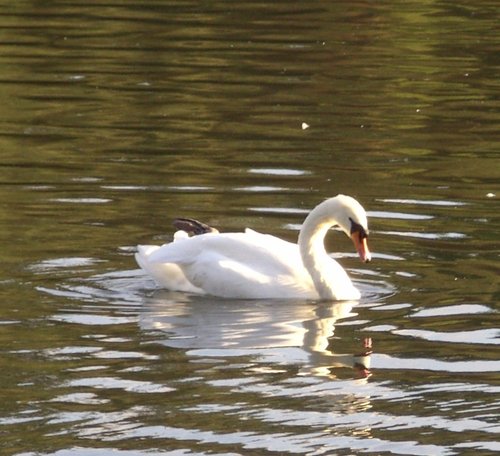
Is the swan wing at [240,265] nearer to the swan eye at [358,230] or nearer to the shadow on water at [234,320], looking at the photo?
the shadow on water at [234,320]

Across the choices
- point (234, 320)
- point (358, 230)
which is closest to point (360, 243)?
point (358, 230)

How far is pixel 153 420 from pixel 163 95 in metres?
10.6

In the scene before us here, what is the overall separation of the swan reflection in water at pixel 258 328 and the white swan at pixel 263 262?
0.24 ft

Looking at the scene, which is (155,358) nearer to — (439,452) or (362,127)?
(439,452)

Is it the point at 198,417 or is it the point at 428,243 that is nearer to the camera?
the point at 198,417

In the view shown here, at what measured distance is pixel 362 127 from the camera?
17125 mm

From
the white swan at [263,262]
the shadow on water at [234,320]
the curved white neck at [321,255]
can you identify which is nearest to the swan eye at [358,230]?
the white swan at [263,262]

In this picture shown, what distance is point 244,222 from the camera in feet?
42.5

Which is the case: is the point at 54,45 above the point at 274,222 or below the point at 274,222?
above

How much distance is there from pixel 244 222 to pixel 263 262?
1694mm

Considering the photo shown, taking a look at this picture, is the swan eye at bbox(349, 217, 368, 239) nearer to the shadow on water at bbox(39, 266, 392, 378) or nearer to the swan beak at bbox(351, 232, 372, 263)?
the swan beak at bbox(351, 232, 372, 263)

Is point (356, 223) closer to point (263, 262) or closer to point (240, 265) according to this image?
point (263, 262)

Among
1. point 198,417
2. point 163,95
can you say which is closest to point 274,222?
point 198,417

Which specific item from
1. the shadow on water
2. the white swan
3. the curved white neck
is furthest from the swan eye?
the shadow on water
